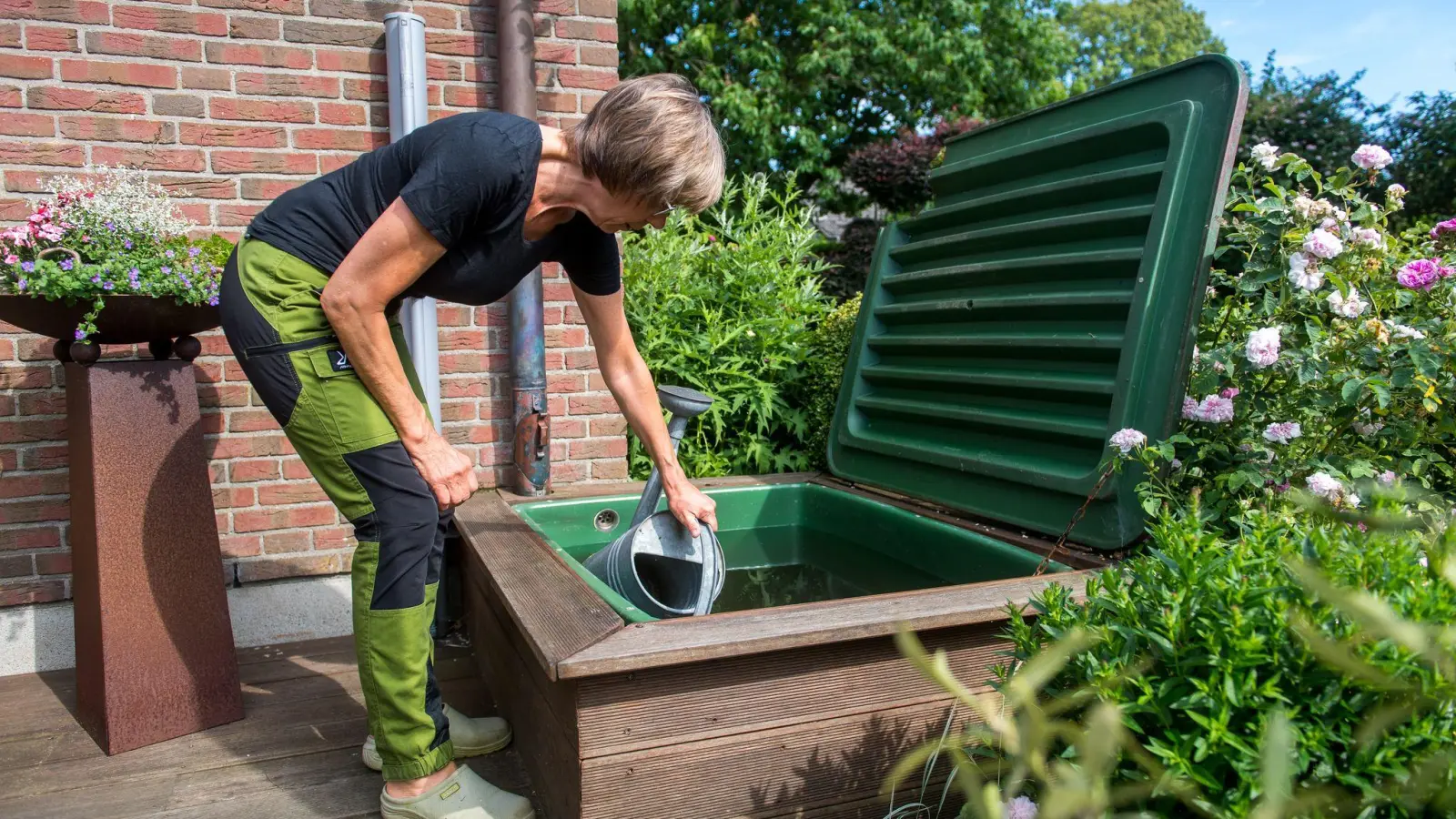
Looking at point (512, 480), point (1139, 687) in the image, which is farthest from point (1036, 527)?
point (512, 480)

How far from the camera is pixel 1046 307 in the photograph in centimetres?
238

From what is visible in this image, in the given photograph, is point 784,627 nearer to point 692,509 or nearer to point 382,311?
point 692,509

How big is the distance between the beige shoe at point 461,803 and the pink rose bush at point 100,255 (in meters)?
1.25

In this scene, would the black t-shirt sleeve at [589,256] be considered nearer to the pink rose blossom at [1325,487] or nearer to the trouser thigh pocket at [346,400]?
the trouser thigh pocket at [346,400]

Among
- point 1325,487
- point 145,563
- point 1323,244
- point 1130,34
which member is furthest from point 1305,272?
point 1130,34

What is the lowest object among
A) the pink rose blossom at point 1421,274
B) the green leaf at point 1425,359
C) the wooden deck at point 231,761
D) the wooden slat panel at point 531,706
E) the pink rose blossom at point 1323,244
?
the wooden deck at point 231,761

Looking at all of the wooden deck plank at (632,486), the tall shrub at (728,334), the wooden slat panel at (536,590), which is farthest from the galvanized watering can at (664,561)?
the tall shrub at (728,334)

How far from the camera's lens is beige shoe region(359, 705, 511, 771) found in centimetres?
201

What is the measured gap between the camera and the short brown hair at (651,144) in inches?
61.4

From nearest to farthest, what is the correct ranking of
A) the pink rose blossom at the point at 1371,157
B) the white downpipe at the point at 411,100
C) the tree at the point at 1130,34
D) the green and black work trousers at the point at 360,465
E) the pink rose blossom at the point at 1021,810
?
1. the pink rose blossom at the point at 1021,810
2. the green and black work trousers at the point at 360,465
3. the pink rose blossom at the point at 1371,157
4. the white downpipe at the point at 411,100
5. the tree at the point at 1130,34

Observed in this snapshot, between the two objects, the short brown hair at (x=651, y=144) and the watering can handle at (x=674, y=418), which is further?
the watering can handle at (x=674, y=418)

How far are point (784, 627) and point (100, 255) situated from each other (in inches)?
70.5

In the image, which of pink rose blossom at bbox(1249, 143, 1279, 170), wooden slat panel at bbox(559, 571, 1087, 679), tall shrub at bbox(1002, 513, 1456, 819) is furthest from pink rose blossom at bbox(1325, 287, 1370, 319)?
tall shrub at bbox(1002, 513, 1456, 819)

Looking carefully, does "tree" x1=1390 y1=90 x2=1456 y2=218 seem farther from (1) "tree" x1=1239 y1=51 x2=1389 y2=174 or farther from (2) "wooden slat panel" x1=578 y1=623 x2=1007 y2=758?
(2) "wooden slat panel" x1=578 y1=623 x2=1007 y2=758
